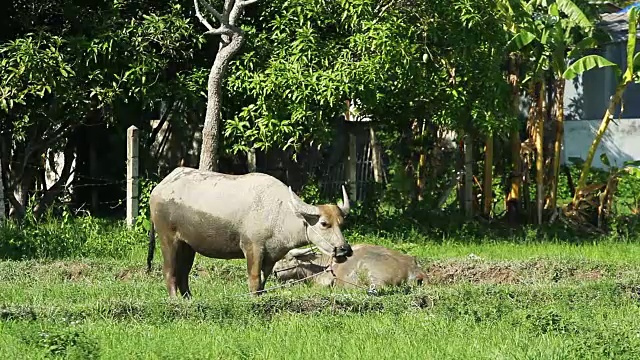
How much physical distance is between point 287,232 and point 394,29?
5189 mm

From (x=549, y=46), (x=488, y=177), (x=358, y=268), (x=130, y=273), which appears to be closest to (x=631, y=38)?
(x=549, y=46)

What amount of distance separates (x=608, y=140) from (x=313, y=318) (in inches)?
566

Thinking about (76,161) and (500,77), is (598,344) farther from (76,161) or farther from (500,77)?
(76,161)

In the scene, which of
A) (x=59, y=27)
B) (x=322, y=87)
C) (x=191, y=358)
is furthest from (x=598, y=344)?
(x=59, y=27)

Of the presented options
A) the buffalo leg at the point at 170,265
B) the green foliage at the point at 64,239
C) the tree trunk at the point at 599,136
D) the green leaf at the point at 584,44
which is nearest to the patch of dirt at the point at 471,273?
the buffalo leg at the point at 170,265

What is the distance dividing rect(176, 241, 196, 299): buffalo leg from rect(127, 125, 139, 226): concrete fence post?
4.74m

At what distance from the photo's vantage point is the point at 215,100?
14.7 meters

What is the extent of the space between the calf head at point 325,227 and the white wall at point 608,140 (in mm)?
12450

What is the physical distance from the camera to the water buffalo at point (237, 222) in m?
9.81

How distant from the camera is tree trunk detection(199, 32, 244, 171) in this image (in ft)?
47.9

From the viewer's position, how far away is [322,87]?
1422 centimetres

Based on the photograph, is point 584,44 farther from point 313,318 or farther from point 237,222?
point 313,318

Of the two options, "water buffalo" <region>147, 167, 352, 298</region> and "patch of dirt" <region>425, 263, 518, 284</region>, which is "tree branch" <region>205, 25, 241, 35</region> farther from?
"water buffalo" <region>147, 167, 352, 298</region>

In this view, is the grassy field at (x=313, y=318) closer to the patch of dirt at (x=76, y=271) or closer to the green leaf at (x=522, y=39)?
the patch of dirt at (x=76, y=271)
